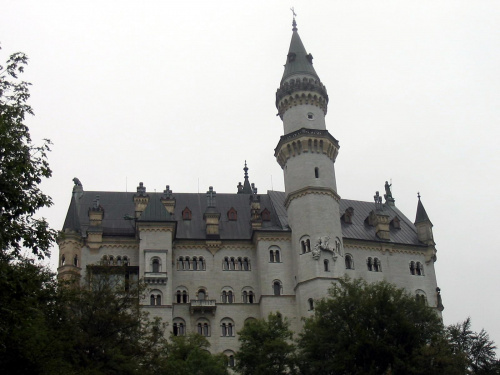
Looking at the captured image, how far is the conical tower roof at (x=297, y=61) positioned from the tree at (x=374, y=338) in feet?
112

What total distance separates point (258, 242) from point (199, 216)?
27.9 ft

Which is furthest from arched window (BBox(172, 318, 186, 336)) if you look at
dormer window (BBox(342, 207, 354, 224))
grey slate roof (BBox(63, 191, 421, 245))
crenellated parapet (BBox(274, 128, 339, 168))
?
dormer window (BBox(342, 207, 354, 224))

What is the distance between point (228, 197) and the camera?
88062 millimetres

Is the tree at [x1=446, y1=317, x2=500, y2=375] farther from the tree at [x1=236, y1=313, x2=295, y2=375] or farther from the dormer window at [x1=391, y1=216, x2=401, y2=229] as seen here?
the dormer window at [x1=391, y1=216, x2=401, y2=229]

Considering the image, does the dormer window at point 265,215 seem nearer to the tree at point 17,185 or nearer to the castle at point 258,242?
the castle at point 258,242

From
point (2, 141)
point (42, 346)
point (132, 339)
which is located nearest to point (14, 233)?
point (2, 141)

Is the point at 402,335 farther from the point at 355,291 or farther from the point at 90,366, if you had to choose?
the point at 90,366

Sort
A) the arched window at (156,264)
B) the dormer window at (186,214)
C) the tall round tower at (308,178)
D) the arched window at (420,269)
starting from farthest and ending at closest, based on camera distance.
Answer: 1. the arched window at (420,269)
2. the dormer window at (186,214)
3. the arched window at (156,264)
4. the tall round tower at (308,178)

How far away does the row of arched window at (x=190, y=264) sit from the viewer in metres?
77.6

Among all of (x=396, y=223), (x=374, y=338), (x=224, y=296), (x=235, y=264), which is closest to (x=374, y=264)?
(x=396, y=223)

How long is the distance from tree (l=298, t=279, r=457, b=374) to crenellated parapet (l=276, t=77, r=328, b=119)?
30.6m

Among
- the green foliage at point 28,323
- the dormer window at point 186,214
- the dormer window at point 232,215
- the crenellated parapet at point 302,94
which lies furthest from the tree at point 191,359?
the crenellated parapet at point 302,94

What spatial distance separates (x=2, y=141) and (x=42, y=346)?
13381mm

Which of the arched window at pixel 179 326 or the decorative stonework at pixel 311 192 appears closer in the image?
the arched window at pixel 179 326
